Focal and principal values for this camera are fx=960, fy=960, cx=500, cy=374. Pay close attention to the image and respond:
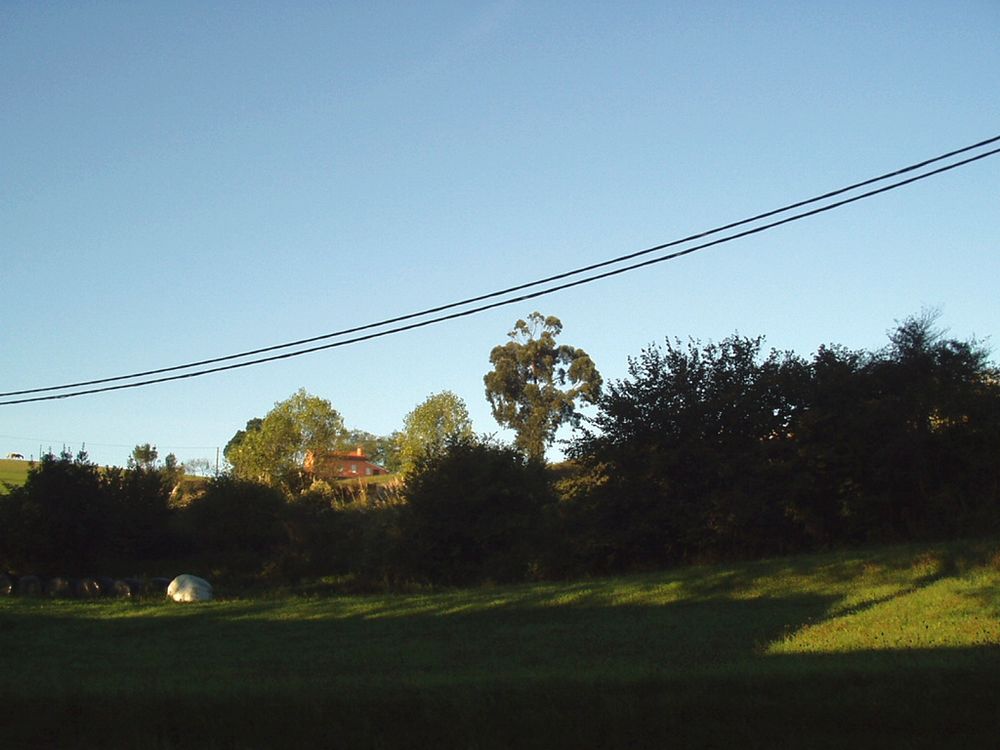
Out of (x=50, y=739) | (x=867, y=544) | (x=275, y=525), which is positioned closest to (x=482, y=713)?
(x=50, y=739)

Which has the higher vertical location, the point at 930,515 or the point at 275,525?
the point at 275,525

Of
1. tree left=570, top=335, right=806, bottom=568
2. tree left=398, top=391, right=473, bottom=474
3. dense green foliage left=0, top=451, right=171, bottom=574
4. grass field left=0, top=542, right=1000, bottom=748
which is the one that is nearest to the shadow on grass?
grass field left=0, top=542, right=1000, bottom=748

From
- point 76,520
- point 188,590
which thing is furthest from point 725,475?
point 76,520

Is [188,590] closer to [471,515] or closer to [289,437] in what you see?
[471,515]

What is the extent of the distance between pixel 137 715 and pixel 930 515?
81.7ft

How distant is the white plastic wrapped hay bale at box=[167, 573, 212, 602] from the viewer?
29922mm

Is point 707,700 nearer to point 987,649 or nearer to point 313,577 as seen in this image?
point 987,649

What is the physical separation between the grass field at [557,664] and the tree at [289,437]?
147 feet

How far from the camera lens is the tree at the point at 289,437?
236 ft

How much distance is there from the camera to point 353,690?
30.5ft

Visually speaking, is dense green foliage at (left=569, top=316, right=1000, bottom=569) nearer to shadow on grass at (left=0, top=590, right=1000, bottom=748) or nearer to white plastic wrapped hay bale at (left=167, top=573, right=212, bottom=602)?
white plastic wrapped hay bale at (left=167, top=573, right=212, bottom=602)

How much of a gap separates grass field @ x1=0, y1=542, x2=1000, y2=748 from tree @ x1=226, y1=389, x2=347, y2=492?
4484 cm

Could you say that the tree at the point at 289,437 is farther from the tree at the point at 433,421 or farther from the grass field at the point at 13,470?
the grass field at the point at 13,470

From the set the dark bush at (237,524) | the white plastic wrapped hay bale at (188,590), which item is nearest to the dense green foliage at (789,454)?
the white plastic wrapped hay bale at (188,590)
